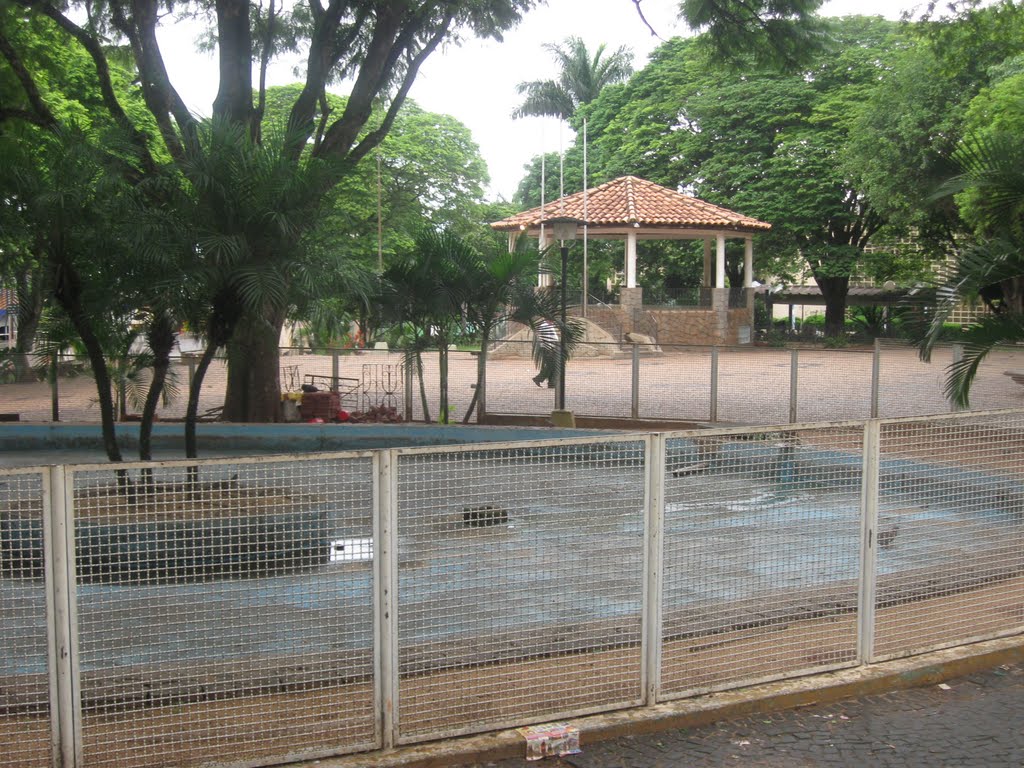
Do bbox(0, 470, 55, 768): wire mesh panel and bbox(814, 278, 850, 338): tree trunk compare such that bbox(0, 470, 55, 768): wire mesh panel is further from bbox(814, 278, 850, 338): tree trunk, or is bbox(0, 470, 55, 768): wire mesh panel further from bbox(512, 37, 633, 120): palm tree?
bbox(512, 37, 633, 120): palm tree

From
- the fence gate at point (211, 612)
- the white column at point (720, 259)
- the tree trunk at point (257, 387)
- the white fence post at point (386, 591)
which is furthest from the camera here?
the white column at point (720, 259)

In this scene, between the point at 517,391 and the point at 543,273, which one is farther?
the point at 517,391

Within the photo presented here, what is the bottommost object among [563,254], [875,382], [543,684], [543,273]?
[543,684]

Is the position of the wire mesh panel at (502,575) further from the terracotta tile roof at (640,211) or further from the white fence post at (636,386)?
the terracotta tile roof at (640,211)

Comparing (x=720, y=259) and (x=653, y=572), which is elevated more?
Answer: (x=720, y=259)

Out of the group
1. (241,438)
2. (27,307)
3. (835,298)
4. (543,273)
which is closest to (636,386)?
(543,273)

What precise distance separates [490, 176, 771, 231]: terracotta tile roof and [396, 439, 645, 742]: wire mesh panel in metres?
29.9

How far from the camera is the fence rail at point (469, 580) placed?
4.49m

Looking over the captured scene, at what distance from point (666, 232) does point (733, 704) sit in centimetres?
3373

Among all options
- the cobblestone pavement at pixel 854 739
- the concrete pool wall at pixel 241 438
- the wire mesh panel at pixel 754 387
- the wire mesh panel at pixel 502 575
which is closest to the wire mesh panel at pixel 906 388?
the wire mesh panel at pixel 754 387

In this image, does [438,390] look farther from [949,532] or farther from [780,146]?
[780,146]

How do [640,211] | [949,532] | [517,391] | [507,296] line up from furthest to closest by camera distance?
[640,211], [517,391], [507,296], [949,532]

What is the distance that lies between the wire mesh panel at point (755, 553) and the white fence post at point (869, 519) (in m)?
0.05

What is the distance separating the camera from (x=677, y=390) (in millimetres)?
18609
